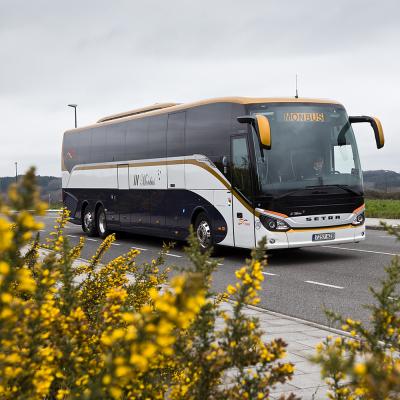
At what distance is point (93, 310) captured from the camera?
14.3ft

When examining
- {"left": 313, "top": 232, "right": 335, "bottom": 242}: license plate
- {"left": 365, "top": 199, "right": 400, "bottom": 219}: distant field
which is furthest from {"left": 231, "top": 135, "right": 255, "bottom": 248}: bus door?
{"left": 365, "top": 199, "right": 400, "bottom": 219}: distant field

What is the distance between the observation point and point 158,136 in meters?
16.8

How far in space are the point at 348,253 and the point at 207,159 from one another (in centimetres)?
388

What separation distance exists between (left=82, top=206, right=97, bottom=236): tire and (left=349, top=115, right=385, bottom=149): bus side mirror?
9.61m

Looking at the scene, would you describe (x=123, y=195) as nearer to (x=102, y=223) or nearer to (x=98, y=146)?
(x=102, y=223)

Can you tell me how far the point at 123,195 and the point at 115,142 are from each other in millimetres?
1605

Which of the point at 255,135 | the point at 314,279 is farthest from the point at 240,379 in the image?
the point at 255,135

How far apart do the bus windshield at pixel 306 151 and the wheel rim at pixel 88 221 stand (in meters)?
9.45

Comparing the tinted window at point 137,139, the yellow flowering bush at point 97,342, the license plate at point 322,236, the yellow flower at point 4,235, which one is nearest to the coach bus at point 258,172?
the license plate at point 322,236

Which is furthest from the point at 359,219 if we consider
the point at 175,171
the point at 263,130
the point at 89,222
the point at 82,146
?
the point at 82,146

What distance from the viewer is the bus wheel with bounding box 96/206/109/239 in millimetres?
20395

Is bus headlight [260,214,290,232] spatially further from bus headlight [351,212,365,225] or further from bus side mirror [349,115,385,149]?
bus side mirror [349,115,385,149]

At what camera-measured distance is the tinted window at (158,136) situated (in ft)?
54.3

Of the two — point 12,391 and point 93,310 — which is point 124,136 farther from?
point 12,391
